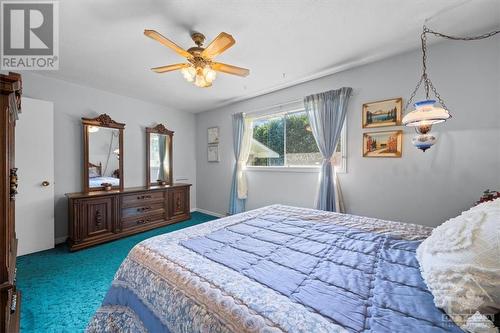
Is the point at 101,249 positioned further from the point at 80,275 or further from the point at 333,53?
the point at 333,53

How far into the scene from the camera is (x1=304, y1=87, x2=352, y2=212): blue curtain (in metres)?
2.81

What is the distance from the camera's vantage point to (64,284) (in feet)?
6.79

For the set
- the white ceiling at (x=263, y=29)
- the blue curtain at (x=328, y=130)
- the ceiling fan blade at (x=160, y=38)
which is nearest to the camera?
the ceiling fan blade at (x=160, y=38)

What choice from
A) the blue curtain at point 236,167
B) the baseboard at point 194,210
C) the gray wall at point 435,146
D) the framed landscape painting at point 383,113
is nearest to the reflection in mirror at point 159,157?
the baseboard at point 194,210

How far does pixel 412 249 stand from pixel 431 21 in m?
2.04

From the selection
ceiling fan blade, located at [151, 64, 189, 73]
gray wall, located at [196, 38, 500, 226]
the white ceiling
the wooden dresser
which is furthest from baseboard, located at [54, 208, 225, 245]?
ceiling fan blade, located at [151, 64, 189, 73]

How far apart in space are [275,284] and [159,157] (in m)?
4.04

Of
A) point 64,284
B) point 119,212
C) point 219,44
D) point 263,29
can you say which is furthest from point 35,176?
point 263,29

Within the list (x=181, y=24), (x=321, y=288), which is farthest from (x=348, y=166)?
(x=181, y=24)

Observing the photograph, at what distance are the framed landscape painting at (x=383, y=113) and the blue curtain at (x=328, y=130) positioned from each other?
0.28 m

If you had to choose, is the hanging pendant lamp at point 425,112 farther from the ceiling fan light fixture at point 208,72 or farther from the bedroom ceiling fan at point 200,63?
the ceiling fan light fixture at point 208,72

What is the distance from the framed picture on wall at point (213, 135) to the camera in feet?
15.1

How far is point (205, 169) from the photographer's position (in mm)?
4910

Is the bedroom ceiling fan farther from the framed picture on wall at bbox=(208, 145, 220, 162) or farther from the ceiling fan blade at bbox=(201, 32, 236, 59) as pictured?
the framed picture on wall at bbox=(208, 145, 220, 162)
